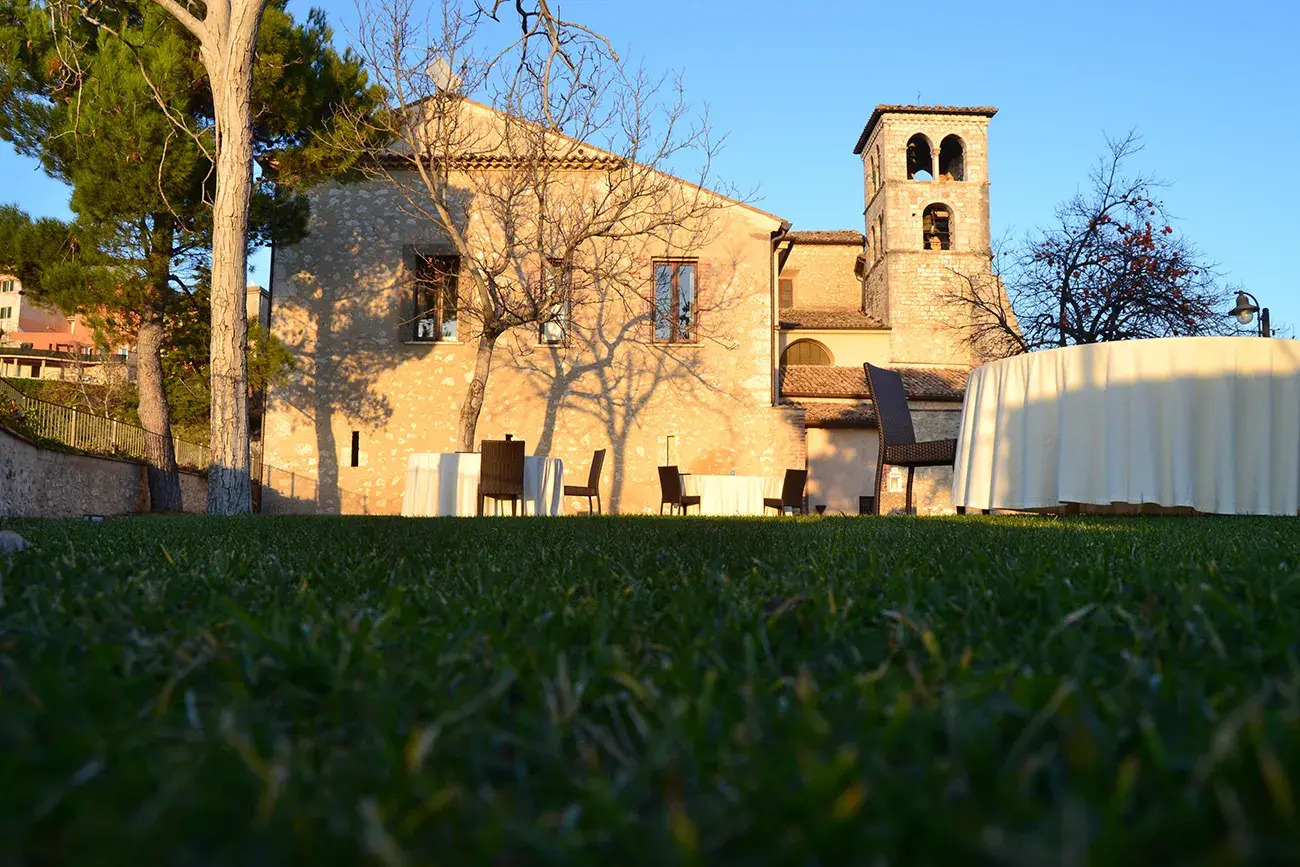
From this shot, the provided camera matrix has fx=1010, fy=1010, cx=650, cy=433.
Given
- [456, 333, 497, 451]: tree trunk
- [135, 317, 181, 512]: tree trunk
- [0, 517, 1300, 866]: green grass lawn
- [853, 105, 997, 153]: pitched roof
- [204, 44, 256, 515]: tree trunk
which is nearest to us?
[0, 517, 1300, 866]: green grass lawn

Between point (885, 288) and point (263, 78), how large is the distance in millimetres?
19261

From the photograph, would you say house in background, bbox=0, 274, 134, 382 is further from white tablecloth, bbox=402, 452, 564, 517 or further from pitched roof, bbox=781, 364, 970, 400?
pitched roof, bbox=781, 364, 970, 400

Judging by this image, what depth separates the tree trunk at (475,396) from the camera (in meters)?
15.8

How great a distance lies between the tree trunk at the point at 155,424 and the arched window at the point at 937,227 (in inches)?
858

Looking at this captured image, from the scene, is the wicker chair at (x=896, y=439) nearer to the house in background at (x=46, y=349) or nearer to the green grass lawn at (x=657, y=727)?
the green grass lawn at (x=657, y=727)

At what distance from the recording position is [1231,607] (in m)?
1.26

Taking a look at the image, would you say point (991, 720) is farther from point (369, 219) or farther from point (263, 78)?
point (369, 219)

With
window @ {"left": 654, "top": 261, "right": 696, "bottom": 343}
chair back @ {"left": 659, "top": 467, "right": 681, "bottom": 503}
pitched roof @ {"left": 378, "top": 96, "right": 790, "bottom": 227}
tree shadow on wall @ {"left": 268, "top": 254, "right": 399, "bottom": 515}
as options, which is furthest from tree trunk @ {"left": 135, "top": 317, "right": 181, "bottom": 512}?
window @ {"left": 654, "top": 261, "right": 696, "bottom": 343}

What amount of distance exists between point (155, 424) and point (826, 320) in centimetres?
1835

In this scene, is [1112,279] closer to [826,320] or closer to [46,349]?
[826,320]

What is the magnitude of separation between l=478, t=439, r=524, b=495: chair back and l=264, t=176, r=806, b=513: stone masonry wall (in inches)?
245

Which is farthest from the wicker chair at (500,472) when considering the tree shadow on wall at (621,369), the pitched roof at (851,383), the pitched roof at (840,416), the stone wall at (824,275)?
the stone wall at (824,275)

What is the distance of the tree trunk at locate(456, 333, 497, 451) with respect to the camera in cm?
1575

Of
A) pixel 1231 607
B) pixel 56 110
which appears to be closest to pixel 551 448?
pixel 56 110
